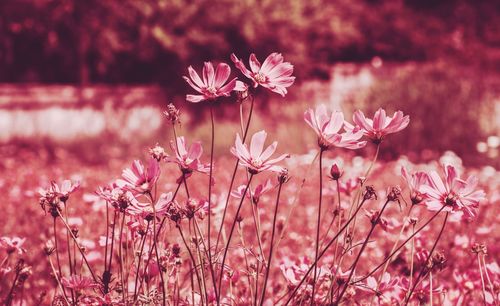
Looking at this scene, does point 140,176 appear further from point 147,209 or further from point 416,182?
point 416,182

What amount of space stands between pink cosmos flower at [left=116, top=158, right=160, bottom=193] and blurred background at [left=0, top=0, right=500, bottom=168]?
6.96 meters

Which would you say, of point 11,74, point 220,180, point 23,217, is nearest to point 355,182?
point 23,217

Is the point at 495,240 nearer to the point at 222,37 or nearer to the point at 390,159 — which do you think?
the point at 390,159

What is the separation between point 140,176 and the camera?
1370 millimetres

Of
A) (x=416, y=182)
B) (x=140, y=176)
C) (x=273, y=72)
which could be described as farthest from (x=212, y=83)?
(x=416, y=182)

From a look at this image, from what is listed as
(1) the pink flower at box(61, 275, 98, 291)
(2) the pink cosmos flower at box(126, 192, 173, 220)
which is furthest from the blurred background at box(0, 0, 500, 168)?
(2) the pink cosmos flower at box(126, 192, 173, 220)

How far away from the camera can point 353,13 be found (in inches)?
757

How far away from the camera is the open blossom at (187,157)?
1308 millimetres

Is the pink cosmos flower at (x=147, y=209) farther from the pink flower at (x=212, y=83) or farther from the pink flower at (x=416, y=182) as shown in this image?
the pink flower at (x=416, y=182)

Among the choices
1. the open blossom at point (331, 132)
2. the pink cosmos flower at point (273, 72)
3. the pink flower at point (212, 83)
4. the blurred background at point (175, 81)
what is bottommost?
the open blossom at point (331, 132)

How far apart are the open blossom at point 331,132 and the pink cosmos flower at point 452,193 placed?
18 cm

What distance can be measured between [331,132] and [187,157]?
0.31 m

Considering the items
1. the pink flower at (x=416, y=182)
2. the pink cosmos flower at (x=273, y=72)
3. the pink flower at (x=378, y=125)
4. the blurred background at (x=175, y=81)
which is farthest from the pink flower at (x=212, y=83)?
the blurred background at (x=175, y=81)

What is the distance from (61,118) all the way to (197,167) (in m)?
10.6
